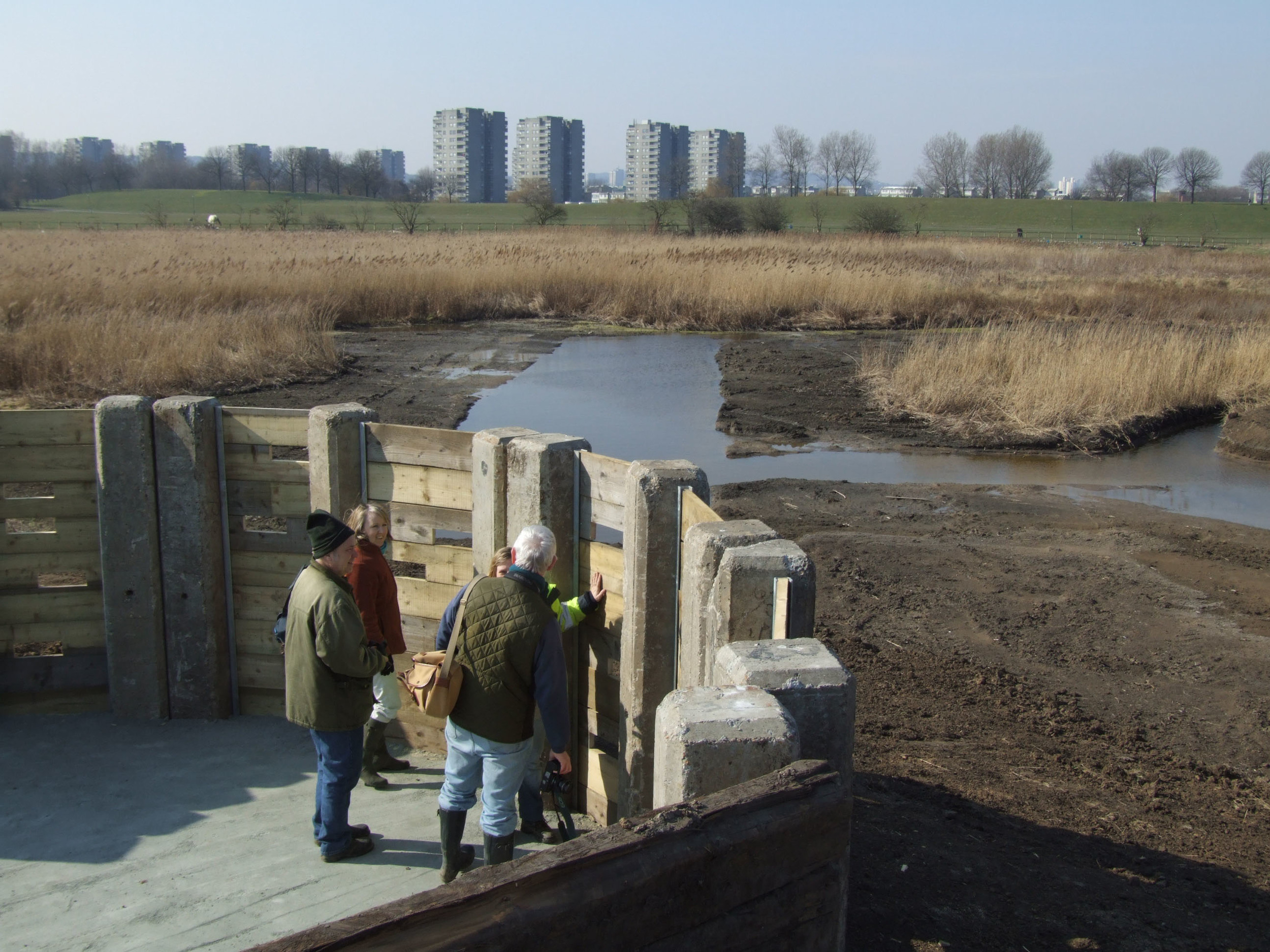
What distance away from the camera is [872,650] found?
7664mm

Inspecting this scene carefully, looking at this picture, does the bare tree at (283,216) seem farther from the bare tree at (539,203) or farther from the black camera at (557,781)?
the black camera at (557,781)

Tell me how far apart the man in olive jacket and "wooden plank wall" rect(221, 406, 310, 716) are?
1.73m

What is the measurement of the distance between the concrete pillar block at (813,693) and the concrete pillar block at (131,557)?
4175 mm

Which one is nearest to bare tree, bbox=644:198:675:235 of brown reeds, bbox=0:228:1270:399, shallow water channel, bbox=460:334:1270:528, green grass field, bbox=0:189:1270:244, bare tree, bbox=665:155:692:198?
green grass field, bbox=0:189:1270:244

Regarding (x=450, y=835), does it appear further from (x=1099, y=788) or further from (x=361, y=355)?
(x=361, y=355)

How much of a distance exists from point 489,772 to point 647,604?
1047 mm

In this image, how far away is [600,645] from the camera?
5410 mm

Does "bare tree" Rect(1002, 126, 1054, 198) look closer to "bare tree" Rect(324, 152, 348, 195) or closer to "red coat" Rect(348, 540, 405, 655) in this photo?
"bare tree" Rect(324, 152, 348, 195)

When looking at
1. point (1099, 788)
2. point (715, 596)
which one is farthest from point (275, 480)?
→ point (1099, 788)

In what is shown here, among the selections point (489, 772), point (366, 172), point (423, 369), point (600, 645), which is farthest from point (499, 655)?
point (366, 172)

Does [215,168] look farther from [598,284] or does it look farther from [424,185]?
[598,284]

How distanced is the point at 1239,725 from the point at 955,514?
16.7ft

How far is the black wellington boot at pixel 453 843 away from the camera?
455cm

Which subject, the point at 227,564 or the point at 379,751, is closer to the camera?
the point at 379,751
